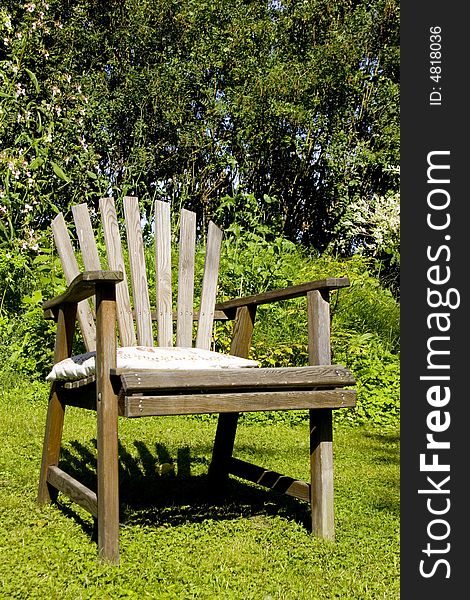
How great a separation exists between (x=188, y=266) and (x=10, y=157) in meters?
3.30

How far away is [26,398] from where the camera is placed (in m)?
4.88

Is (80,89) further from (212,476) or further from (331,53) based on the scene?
(212,476)

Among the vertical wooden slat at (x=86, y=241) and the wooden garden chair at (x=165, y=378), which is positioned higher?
the vertical wooden slat at (x=86, y=241)

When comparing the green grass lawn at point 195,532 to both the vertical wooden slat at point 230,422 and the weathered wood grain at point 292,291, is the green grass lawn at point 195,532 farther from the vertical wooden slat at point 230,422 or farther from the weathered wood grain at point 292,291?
the weathered wood grain at point 292,291

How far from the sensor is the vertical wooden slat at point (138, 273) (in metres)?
3.16

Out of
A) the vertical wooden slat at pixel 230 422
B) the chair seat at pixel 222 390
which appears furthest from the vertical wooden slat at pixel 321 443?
the vertical wooden slat at pixel 230 422

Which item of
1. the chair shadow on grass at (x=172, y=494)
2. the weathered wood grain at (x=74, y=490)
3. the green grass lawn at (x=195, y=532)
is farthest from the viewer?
the chair shadow on grass at (x=172, y=494)

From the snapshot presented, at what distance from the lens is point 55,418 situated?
2818 millimetres

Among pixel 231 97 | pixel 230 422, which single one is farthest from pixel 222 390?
pixel 231 97

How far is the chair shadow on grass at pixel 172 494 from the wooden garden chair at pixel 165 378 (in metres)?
0.12

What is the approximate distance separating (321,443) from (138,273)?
1.14 metres

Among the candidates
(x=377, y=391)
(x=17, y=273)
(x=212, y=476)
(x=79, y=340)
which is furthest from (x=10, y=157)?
(x=212, y=476)

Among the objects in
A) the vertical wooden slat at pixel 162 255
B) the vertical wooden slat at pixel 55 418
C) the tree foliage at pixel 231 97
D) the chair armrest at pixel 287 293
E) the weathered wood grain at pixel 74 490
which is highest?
the tree foliage at pixel 231 97

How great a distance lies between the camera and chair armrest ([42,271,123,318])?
224 cm
